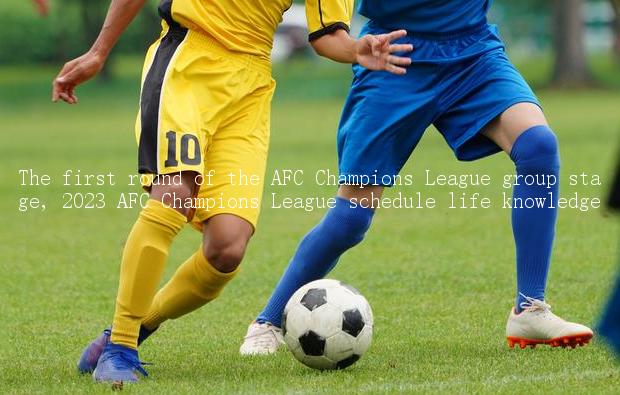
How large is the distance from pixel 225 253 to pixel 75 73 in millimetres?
945

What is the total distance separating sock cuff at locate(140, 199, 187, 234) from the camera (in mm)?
5277

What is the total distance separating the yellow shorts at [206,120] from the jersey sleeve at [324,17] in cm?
25

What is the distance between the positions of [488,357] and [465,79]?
4.16 ft

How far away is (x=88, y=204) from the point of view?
13.5 m

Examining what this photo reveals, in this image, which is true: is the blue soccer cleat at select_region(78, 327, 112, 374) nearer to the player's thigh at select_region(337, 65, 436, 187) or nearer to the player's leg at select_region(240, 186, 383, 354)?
the player's leg at select_region(240, 186, 383, 354)

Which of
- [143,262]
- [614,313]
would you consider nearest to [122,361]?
[143,262]

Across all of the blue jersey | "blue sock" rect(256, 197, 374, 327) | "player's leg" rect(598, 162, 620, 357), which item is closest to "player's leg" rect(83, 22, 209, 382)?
"blue sock" rect(256, 197, 374, 327)

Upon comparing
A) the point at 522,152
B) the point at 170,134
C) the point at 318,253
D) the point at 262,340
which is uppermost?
the point at 170,134

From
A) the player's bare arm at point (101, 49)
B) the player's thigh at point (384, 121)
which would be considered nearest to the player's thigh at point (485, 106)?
the player's thigh at point (384, 121)

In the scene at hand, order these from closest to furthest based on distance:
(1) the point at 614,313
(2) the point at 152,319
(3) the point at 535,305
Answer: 1. (1) the point at 614,313
2. (2) the point at 152,319
3. (3) the point at 535,305

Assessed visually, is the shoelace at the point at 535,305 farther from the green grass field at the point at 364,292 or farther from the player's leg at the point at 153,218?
the player's leg at the point at 153,218

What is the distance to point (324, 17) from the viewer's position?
5613mm

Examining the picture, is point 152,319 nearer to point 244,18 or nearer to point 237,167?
point 237,167

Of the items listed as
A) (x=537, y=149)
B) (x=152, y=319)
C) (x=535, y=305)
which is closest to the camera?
(x=152, y=319)
